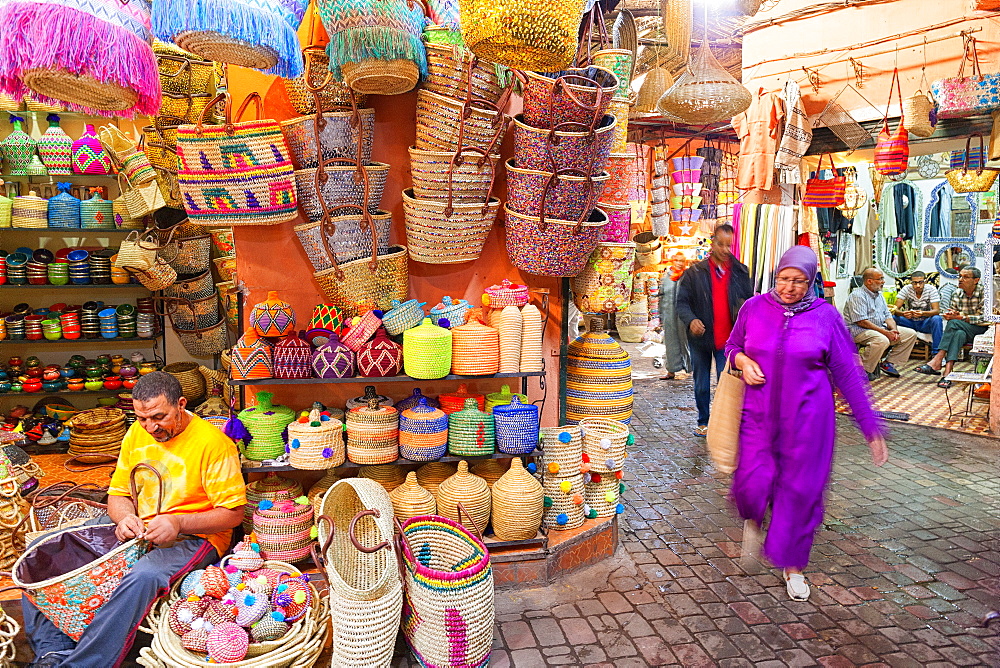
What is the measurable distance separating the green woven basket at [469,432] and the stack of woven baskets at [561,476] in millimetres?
381

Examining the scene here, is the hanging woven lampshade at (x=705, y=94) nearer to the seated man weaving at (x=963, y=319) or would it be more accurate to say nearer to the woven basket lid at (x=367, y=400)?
the woven basket lid at (x=367, y=400)

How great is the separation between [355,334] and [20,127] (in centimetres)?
418

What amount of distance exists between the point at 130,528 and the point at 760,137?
6.31 meters

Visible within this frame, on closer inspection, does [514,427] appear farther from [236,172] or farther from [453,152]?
[236,172]

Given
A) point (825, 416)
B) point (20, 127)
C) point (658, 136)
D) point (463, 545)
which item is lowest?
point (463, 545)

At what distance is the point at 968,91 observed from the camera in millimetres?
5613

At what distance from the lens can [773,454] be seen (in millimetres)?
3219

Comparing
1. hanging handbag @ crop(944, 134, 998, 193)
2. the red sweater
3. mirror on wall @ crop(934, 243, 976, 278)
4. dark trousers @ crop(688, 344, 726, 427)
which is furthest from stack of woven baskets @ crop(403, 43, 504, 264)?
mirror on wall @ crop(934, 243, 976, 278)

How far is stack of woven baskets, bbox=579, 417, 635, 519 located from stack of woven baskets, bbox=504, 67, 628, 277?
3.22ft

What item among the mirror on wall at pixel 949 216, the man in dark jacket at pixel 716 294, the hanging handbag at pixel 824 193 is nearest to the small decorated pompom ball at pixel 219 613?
the man in dark jacket at pixel 716 294

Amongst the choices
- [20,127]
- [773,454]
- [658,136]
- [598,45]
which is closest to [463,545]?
[773,454]

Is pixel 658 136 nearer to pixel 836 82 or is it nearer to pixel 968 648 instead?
pixel 836 82

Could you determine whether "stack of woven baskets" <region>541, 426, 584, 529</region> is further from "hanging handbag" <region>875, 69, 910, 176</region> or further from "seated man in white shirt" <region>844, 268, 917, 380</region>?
"seated man in white shirt" <region>844, 268, 917, 380</region>

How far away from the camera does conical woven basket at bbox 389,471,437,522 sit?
10.7 ft
